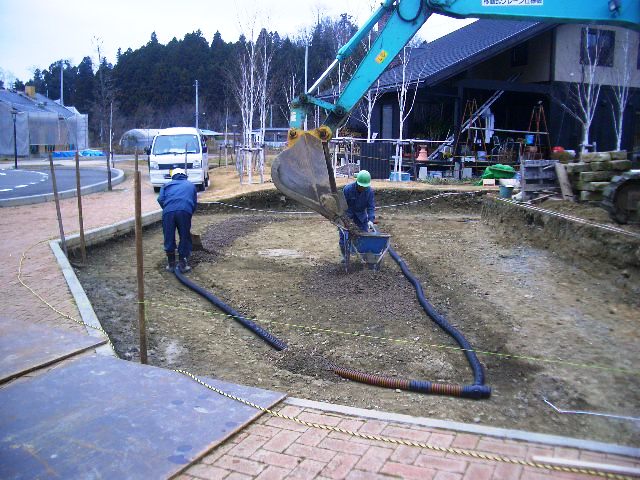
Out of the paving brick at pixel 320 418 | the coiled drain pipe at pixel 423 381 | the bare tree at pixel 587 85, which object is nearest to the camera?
the paving brick at pixel 320 418

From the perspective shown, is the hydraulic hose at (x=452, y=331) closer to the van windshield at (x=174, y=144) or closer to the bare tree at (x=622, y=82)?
the van windshield at (x=174, y=144)

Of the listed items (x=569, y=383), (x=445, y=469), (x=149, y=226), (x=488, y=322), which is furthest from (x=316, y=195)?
(x=149, y=226)

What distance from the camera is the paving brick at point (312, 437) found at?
381cm

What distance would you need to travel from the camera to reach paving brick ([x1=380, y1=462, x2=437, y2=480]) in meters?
3.42

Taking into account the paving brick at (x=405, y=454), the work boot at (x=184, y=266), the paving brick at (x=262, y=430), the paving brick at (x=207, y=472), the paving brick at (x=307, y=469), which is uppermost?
the work boot at (x=184, y=266)

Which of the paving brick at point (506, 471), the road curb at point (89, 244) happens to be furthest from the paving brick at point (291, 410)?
the road curb at point (89, 244)

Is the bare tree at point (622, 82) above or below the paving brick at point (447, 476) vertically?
above

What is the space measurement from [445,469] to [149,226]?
11201 millimetres

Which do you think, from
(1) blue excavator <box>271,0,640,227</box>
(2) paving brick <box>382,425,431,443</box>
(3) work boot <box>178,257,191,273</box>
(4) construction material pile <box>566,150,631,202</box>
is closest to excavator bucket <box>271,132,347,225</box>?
(1) blue excavator <box>271,0,640,227</box>

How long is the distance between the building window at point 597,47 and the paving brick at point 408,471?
81.2ft

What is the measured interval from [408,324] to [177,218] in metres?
4.23

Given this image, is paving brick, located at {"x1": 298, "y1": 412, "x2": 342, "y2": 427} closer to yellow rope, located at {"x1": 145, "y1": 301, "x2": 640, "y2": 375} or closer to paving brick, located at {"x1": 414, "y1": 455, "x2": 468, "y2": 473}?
paving brick, located at {"x1": 414, "y1": 455, "x2": 468, "y2": 473}

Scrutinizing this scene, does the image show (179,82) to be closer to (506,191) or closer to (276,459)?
(506,191)

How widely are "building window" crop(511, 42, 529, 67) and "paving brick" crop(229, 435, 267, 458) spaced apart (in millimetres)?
25343
